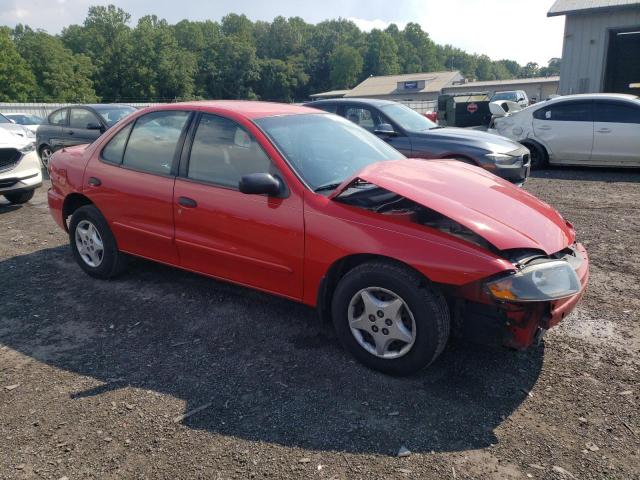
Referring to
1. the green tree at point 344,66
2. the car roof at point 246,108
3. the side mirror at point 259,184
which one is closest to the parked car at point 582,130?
the car roof at point 246,108

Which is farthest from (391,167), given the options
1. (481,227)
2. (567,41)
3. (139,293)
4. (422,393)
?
(567,41)

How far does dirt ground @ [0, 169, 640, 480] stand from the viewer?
245cm

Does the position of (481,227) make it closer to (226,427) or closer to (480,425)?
(480,425)

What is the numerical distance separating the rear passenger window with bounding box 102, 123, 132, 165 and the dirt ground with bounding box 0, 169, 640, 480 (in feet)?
3.96

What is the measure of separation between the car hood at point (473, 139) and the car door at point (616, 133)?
2955mm

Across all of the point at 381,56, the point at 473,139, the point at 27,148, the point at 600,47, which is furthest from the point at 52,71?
the point at 381,56

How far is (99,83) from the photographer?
73625 mm

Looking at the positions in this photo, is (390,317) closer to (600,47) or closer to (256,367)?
(256,367)

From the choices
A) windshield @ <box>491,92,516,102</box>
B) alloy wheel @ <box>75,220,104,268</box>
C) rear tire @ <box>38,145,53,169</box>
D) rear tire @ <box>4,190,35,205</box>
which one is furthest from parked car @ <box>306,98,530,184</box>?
windshield @ <box>491,92,516,102</box>

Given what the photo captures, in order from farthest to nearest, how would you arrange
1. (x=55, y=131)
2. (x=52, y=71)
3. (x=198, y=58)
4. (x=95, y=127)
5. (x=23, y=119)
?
1. (x=198, y=58)
2. (x=52, y=71)
3. (x=23, y=119)
4. (x=55, y=131)
5. (x=95, y=127)

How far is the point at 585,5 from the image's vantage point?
1728 centimetres

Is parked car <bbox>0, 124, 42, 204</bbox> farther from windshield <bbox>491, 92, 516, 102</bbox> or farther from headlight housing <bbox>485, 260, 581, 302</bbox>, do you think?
windshield <bbox>491, 92, 516, 102</bbox>

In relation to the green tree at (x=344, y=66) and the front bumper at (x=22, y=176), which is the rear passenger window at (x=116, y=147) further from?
the green tree at (x=344, y=66)

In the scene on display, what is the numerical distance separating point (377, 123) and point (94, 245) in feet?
16.4
